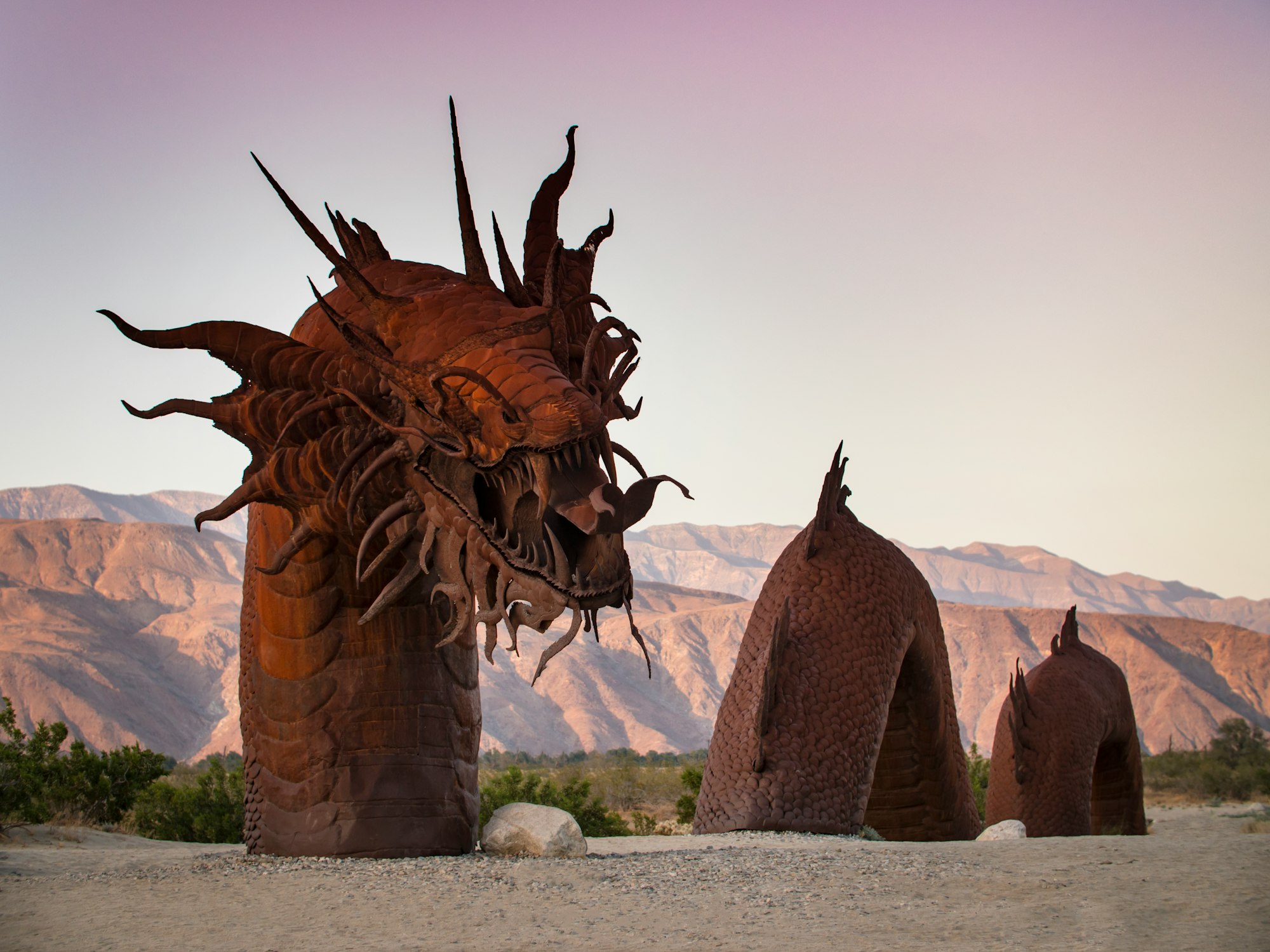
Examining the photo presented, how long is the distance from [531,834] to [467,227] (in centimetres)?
238

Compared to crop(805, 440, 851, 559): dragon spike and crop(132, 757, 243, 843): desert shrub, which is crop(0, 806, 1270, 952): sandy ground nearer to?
crop(805, 440, 851, 559): dragon spike

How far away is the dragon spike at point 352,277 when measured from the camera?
3967 millimetres

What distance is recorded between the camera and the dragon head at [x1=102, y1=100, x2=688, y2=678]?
357 centimetres

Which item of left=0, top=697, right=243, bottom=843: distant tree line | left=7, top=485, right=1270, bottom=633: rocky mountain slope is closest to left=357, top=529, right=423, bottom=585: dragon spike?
left=0, top=697, right=243, bottom=843: distant tree line

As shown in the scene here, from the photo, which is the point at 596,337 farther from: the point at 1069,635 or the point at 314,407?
the point at 1069,635

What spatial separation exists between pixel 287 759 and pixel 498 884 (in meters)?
1.04

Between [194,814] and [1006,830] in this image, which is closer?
[1006,830]

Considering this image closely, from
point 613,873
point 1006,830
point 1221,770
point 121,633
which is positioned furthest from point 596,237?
point 121,633

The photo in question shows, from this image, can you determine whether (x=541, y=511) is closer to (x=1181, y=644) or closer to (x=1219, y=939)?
(x=1219, y=939)

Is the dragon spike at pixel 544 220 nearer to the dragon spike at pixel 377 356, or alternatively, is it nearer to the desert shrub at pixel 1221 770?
the dragon spike at pixel 377 356

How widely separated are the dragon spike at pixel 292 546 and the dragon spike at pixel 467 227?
3.49 feet

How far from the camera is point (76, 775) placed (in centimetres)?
1174

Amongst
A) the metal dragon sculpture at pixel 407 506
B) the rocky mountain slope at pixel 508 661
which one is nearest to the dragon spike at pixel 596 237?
the metal dragon sculpture at pixel 407 506

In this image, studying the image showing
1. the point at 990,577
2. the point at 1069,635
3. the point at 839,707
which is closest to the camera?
the point at 839,707
